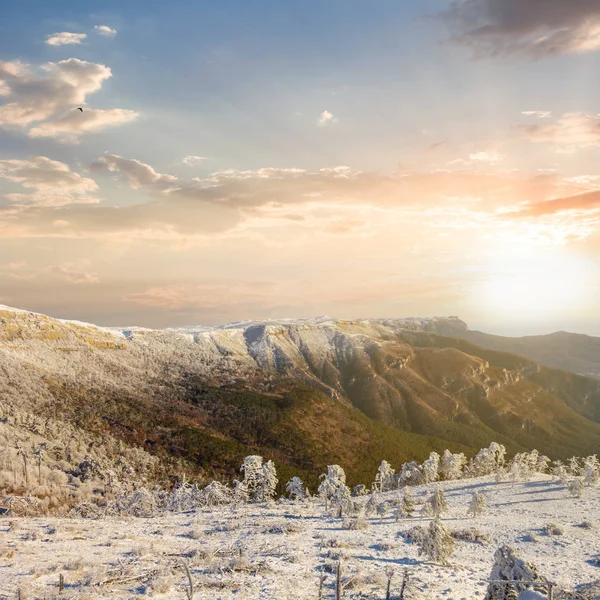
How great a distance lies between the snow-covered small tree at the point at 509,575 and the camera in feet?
81.2

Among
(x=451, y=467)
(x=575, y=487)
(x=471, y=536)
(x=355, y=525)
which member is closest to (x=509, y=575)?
(x=471, y=536)

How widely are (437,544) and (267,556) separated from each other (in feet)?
49.4

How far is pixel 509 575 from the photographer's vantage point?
26.1 metres

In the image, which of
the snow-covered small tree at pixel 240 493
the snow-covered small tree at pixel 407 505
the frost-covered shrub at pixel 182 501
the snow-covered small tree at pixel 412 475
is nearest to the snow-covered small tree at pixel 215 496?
the frost-covered shrub at pixel 182 501

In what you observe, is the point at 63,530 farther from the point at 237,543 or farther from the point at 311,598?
the point at 311,598

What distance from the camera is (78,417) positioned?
187 metres

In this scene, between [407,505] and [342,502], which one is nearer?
[407,505]

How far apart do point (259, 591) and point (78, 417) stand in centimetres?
18724

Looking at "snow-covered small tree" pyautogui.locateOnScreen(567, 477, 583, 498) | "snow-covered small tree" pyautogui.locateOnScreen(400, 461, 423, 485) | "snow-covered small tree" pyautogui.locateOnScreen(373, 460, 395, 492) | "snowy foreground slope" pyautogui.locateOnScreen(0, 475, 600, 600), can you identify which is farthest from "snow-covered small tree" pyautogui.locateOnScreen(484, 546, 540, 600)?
"snow-covered small tree" pyautogui.locateOnScreen(400, 461, 423, 485)

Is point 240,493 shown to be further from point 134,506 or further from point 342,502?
point 342,502

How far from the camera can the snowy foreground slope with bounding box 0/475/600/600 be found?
1132 inches

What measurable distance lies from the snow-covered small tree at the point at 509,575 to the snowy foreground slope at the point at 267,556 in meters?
3.27

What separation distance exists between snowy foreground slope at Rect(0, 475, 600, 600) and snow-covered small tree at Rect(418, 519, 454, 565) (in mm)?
922

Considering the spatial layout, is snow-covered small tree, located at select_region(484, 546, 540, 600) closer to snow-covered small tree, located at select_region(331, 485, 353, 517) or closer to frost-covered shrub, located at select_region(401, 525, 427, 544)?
frost-covered shrub, located at select_region(401, 525, 427, 544)
